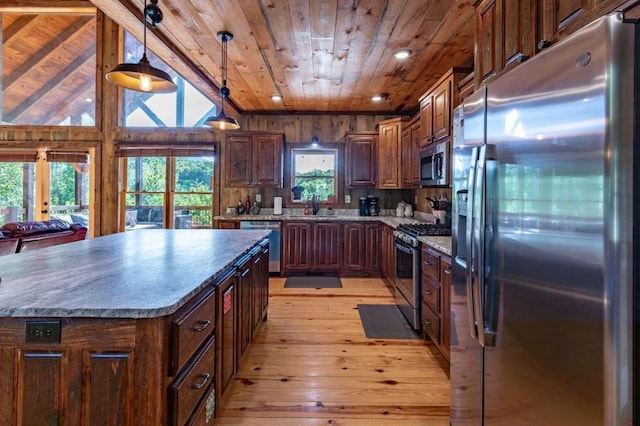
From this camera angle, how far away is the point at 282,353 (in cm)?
264

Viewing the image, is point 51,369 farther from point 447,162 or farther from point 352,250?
point 352,250

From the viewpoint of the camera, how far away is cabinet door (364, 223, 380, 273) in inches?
201

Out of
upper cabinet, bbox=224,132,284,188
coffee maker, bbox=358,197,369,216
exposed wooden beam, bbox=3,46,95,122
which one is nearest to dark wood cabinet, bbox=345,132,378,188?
coffee maker, bbox=358,197,369,216

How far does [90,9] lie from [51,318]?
6594mm

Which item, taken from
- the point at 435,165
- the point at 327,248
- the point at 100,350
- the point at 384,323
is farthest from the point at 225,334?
the point at 327,248

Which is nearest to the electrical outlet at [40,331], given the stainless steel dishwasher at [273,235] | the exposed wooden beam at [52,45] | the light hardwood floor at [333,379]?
the light hardwood floor at [333,379]

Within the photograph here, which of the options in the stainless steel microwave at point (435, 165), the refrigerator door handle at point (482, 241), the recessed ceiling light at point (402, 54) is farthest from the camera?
the recessed ceiling light at point (402, 54)

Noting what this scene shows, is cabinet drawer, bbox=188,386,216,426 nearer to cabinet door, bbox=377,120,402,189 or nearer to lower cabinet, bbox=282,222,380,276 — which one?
lower cabinet, bbox=282,222,380,276

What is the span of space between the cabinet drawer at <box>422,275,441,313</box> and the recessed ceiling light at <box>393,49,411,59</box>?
2.20 m

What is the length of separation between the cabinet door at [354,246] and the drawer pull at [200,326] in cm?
374

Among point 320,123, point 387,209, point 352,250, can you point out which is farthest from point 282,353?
point 320,123

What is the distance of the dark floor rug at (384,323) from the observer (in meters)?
3.00

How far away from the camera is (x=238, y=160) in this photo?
5.41 meters

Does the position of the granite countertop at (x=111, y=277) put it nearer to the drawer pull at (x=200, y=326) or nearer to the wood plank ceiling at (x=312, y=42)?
the drawer pull at (x=200, y=326)
